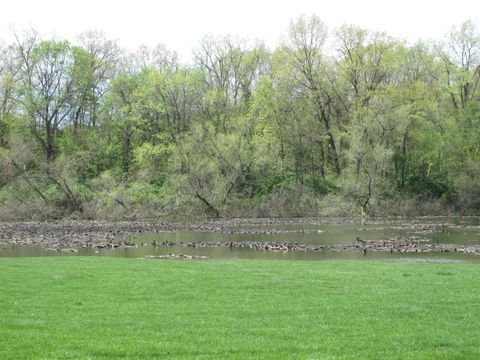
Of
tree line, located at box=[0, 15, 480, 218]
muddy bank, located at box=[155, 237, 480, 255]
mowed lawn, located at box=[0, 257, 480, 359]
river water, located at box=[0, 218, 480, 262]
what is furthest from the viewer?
tree line, located at box=[0, 15, 480, 218]

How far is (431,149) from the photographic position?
238 ft

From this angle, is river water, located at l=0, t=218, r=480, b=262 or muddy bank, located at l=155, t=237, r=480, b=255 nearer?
river water, located at l=0, t=218, r=480, b=262

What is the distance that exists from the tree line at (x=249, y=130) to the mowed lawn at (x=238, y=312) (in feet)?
140

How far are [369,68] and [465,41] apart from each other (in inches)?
502

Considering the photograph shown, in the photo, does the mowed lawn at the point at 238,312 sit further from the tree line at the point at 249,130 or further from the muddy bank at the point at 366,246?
the tree line at the point at 249,130

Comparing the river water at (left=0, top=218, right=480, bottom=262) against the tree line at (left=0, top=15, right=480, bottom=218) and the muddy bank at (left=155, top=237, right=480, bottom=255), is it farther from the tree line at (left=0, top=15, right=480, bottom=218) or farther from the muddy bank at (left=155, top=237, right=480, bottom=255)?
the tree line at (left=0, top=15, right=480, bottom=218)

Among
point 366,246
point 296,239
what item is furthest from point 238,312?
point 296,239

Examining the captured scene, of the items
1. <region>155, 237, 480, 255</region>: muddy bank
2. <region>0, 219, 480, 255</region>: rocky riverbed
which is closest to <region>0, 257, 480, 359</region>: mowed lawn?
<region>155, 237, 480, 255</region>: muddy bank

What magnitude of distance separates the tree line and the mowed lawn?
42.8 metres

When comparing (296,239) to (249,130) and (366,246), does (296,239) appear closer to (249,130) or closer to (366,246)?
(366,246)

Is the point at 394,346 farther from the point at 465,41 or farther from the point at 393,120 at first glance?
the point at 465,41

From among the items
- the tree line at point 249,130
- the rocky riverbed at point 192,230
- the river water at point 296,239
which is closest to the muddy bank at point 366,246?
the rocky riverbed at point 192,230

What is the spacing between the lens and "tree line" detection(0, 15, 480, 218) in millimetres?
65500

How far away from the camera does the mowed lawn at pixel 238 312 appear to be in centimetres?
1066
